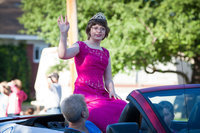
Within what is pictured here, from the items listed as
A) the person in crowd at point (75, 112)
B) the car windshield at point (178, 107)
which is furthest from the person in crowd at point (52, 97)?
the car windshield at point (178, 107)

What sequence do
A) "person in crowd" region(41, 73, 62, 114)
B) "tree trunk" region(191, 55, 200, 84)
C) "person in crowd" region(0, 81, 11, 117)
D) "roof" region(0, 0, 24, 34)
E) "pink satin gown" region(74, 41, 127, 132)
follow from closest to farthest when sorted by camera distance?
"pink satin gown" region(74, 41, 127, 132) → "person in crowd" region(41, 73, 62, 114) → "person in crowd" region(0, 81, 11, 117) → "tree trunk" region(191, 55, 200, 84) → "roof" region(0, 0, 24, 34)

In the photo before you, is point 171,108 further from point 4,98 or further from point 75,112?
point 4,98

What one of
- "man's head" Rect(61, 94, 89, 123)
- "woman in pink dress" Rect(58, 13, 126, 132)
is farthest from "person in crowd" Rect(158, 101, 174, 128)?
"woman in pink dress" Rect(58, 13, 126, 132)

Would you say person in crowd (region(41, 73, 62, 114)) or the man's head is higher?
the man's head

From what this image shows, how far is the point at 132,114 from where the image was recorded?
9.87 ft

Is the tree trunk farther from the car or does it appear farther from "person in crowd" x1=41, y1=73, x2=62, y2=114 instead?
the car

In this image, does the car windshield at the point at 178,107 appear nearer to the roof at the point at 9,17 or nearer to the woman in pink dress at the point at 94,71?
the woman in pink dress at the point at 94,71

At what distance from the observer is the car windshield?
2680mm

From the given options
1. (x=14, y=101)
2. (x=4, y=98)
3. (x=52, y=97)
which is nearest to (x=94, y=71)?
(x=52, y=97)

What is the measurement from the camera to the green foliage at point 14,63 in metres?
24.7

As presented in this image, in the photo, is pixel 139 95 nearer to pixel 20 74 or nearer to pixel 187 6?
pixel 187 6

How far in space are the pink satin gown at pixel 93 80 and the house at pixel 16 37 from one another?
22.4 meters

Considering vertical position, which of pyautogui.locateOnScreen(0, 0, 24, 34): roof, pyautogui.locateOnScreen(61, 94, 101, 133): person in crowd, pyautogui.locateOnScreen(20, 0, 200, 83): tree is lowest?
pyautogui.locateOnScreen(61, 94, 101, 133): person in crowd

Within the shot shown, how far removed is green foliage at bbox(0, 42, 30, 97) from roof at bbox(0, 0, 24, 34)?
2172 millimetres
